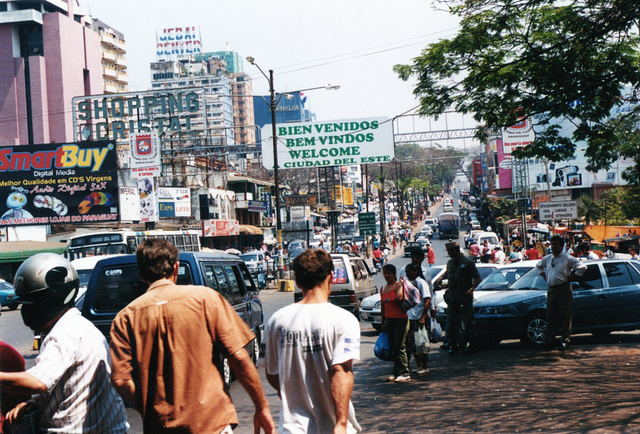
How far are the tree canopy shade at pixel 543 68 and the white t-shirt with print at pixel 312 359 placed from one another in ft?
27.4

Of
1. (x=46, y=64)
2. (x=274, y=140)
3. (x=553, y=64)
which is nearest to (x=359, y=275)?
(x=553, y=64)

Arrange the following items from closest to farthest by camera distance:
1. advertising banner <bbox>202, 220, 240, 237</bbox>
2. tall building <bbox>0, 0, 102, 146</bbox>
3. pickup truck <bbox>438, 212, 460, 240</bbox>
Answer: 1. advertising banner <bbox>202, 220, 240, 237</bbox>
2. pickup truck <bbox>438, 212, 460, 240</bbox>
3. tall building <bbox>0, 0, 102, 146</bbox>

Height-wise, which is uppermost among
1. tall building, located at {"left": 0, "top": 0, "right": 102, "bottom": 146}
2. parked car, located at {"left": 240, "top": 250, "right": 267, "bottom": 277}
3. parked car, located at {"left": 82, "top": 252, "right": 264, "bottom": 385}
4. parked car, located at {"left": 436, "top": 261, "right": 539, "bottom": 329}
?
tall building, located at {"left": 0, "top": 0, "right": 102, "bottom": 146}

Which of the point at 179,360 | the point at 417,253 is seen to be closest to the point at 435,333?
the point at 417,253

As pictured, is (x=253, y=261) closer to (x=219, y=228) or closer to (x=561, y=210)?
(x=561, y=210)

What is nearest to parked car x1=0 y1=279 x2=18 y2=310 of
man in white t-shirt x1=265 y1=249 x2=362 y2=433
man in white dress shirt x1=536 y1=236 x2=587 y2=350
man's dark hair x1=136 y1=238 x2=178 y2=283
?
man in white dress shirt x1=536 y1=236 x2=587 y2=350

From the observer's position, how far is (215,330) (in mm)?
3605

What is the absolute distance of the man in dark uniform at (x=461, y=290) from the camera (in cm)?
1140

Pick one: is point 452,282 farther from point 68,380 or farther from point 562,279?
point 68,380

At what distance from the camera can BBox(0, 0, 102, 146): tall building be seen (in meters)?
83.9

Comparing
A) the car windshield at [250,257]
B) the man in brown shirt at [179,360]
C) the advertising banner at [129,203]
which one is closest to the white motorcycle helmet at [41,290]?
the man in brown shirt at [179,360]

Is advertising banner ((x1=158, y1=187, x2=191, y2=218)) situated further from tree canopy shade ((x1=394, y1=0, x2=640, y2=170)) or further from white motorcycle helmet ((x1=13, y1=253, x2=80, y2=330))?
white motorcycle helmet ((x1=13, y1=253, x2=80, y2=330))

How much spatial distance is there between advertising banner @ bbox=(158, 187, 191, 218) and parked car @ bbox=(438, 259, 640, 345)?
3990cm

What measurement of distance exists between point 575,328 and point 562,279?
1614mm
